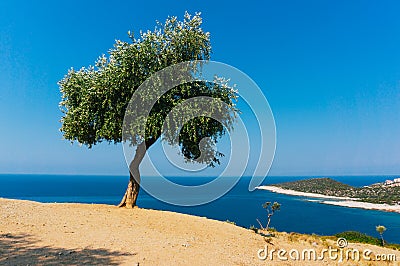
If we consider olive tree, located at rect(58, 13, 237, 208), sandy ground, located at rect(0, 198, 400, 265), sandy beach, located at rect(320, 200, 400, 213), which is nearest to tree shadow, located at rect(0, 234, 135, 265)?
sandy ground, located at rect(0, 198, 400, 265)

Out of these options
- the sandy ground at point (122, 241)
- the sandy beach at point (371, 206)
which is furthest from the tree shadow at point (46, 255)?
the sandy beach at point (371, 206)

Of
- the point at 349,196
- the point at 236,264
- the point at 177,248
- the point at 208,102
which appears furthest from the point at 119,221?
the point at 349,196

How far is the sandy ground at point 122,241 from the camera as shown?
9.32 m

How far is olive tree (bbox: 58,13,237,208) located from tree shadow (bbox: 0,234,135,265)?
8.82m

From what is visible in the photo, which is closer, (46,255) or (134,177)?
(46,255)

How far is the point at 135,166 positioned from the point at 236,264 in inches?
450

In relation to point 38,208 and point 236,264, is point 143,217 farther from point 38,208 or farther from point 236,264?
point 236,264

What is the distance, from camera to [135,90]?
18484 millimetres

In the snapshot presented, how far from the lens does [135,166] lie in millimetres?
19969

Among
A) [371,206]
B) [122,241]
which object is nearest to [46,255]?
[122,241]

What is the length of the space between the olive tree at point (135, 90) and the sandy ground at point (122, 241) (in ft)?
16.4

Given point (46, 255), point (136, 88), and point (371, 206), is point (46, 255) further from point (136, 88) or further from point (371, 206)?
point (371, 206)

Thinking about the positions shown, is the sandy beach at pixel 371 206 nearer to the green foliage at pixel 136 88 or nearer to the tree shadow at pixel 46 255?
the green foliage at pixel 136 88

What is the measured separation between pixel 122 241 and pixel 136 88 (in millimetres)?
10192
